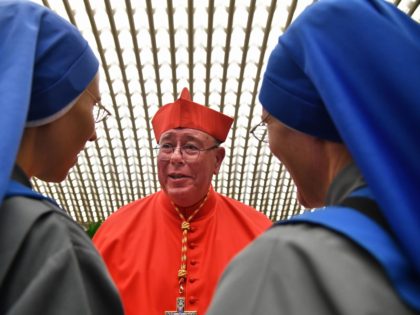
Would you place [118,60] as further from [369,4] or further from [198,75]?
[369,4]

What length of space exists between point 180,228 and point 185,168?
0.53 m

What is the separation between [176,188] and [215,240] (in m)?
0.58

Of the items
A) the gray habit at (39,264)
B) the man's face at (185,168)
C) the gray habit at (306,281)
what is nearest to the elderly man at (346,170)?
the gray habit at (306,281)

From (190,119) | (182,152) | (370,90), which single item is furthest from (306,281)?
(190,119)

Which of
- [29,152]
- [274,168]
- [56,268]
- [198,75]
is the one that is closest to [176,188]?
[29,152]

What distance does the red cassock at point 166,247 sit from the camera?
446cm

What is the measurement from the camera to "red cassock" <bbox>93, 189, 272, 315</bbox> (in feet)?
14.6

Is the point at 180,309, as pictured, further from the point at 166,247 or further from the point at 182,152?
the point at 182,152

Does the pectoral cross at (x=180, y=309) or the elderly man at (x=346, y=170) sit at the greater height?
the elderly man at (x=346, y=170)

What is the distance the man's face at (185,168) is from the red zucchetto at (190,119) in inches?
2.4

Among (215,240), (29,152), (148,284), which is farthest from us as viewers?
(215,240)

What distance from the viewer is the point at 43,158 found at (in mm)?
2346

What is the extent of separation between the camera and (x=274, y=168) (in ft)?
109

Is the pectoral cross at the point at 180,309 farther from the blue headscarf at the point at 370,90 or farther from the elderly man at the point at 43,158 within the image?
the blue headscarf at the point at 370,90
